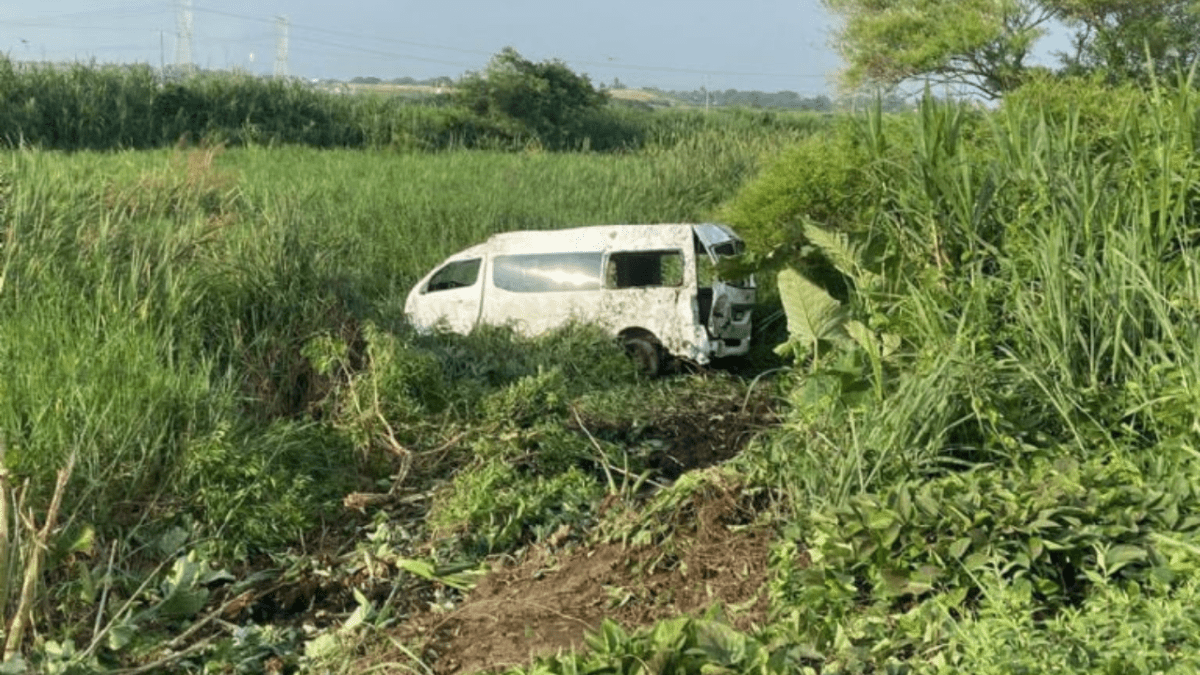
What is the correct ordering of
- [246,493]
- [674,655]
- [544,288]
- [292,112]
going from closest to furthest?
[674,655]
[246,493]
[544,288]
[292,112]

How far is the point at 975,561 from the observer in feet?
13.1

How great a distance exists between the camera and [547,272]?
14.0 m

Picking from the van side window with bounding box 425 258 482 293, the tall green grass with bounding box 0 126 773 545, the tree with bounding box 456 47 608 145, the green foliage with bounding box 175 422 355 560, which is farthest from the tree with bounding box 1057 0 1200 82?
the green foliage with bounding box 175 422 355 560

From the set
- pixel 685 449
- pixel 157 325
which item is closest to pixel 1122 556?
pixel 685 449

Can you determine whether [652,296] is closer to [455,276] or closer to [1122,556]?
[455,276]

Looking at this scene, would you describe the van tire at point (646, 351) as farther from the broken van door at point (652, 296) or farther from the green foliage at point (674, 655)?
the green foliage at point (674, 655)

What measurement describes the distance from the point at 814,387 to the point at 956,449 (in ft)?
2.17

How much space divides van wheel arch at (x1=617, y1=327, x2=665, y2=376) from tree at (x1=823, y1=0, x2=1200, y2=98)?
54.1ft

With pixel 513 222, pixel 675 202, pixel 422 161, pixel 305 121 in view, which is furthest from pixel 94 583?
pixel 305 121

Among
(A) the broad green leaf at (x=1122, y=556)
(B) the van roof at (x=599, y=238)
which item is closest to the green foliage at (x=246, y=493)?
(A) the broad green leaf at (x=1122, y=556)

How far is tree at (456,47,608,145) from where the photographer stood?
3725 centimetres

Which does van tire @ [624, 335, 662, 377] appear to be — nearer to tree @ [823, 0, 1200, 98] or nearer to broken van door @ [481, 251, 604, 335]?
broken van door @ [481, 251, 604, 335]

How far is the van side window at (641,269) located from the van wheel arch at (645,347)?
20.3 inches

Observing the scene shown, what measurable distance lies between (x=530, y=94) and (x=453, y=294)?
24533 mm
